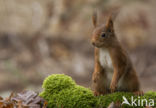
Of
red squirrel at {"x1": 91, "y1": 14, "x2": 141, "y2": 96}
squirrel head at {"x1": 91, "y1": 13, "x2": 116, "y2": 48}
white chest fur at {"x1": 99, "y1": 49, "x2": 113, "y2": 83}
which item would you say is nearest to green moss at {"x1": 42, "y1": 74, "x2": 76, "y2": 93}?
red squirrel at {"x1": 91, "y1": 14, "x2": 141, "y2": 96}

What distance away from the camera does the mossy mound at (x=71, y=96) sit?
3.98 meters

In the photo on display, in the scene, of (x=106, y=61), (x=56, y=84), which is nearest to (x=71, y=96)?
(x=56, y=84)

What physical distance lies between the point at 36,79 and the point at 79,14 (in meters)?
3.72

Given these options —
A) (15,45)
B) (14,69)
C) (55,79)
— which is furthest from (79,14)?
(55,79)

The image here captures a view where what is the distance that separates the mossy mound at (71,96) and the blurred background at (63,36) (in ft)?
28.5

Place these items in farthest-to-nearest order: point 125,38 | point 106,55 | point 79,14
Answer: point 79,14, point 125,38, point 106,55

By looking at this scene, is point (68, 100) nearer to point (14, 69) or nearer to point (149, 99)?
point (149, 99)

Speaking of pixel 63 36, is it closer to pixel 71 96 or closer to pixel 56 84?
pixel 56 84

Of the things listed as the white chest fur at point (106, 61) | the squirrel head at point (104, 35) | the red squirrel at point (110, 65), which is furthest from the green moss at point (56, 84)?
the squirrel head at point (104, 35)

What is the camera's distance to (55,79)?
4309mm

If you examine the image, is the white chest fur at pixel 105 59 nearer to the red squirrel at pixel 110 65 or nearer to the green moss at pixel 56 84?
the red squirrel at pixel 110 65

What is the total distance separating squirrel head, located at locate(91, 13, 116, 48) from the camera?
13.2 feet

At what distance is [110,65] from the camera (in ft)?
13.9

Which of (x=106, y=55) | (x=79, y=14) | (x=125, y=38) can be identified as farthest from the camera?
(x=79, y=14)
